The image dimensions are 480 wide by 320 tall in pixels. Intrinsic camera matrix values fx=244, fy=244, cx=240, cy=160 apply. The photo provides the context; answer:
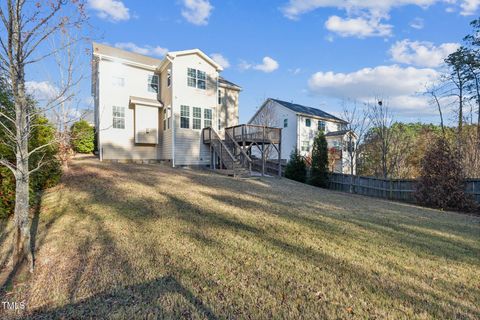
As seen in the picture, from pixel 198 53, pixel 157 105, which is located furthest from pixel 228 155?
pixel 198 53

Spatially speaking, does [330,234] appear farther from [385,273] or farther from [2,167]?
[2,167]

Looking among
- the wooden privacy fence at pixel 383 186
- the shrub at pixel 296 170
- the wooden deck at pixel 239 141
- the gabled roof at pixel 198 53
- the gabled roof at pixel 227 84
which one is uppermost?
the gabled roof at pixel 198 53

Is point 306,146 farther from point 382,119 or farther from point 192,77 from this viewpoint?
point 192,77

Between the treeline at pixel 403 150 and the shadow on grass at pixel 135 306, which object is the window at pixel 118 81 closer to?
the shadow on grass at pixel 135 306

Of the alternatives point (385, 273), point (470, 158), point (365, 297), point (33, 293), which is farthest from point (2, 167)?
point (470, 158)

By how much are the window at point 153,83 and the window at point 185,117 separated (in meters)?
3.37

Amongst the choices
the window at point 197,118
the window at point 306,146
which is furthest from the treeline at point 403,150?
the window at point 197,118

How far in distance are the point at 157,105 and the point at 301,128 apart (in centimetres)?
Result: 1636

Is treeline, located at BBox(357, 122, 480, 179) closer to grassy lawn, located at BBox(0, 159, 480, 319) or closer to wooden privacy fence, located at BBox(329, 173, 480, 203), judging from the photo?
wooden privacy fence, located at BBox(329, 173, 480, 203)

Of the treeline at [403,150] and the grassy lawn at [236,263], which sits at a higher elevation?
the treeline at [403,150]

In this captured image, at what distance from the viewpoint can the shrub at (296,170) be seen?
59.9ft

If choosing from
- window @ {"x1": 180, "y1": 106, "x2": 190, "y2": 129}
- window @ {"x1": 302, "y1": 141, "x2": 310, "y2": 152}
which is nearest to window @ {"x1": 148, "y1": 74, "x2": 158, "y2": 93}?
window @ {"x1": 180, "y1": 106, "x2": 190, "y2": 129}

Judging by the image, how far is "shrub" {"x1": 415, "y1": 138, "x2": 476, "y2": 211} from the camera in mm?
10953

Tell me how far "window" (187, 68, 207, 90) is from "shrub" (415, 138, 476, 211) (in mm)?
13697
